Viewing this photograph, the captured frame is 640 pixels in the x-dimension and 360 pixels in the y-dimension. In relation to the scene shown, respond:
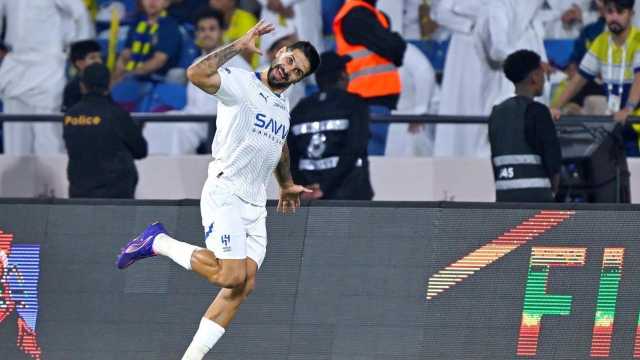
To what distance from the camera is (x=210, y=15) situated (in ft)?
51.8

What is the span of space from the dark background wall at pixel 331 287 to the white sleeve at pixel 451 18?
4262mm

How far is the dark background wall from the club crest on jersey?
92cm

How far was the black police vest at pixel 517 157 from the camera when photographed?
511 inches

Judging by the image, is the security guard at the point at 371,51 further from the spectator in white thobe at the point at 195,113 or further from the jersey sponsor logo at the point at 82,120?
the jersey sponsor logo at the point at 82,120

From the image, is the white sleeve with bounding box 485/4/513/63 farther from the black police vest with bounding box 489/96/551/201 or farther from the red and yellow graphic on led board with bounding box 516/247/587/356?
the red and yellow graphic on led board with bounding box 516/247/587/356

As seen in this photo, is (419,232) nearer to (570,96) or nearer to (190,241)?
(190,241)

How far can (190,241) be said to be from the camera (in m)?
12.2

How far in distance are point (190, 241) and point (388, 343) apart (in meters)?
1.53

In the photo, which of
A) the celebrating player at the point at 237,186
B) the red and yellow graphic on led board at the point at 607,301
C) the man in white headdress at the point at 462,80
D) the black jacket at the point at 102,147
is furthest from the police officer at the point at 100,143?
the red and yellow graphic on led board at the point at 607,301

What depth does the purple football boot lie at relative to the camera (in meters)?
11.4

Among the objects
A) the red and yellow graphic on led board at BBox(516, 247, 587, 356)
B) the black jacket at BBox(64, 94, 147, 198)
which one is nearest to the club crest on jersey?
the red and yellow graphic on led board at BBox(516, 247, 587, 356)

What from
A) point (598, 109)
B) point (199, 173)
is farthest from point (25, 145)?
point (598, 109)

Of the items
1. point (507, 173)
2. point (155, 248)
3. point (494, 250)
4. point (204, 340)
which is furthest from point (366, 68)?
point (204, 340)

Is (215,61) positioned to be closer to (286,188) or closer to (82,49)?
(286,188)
